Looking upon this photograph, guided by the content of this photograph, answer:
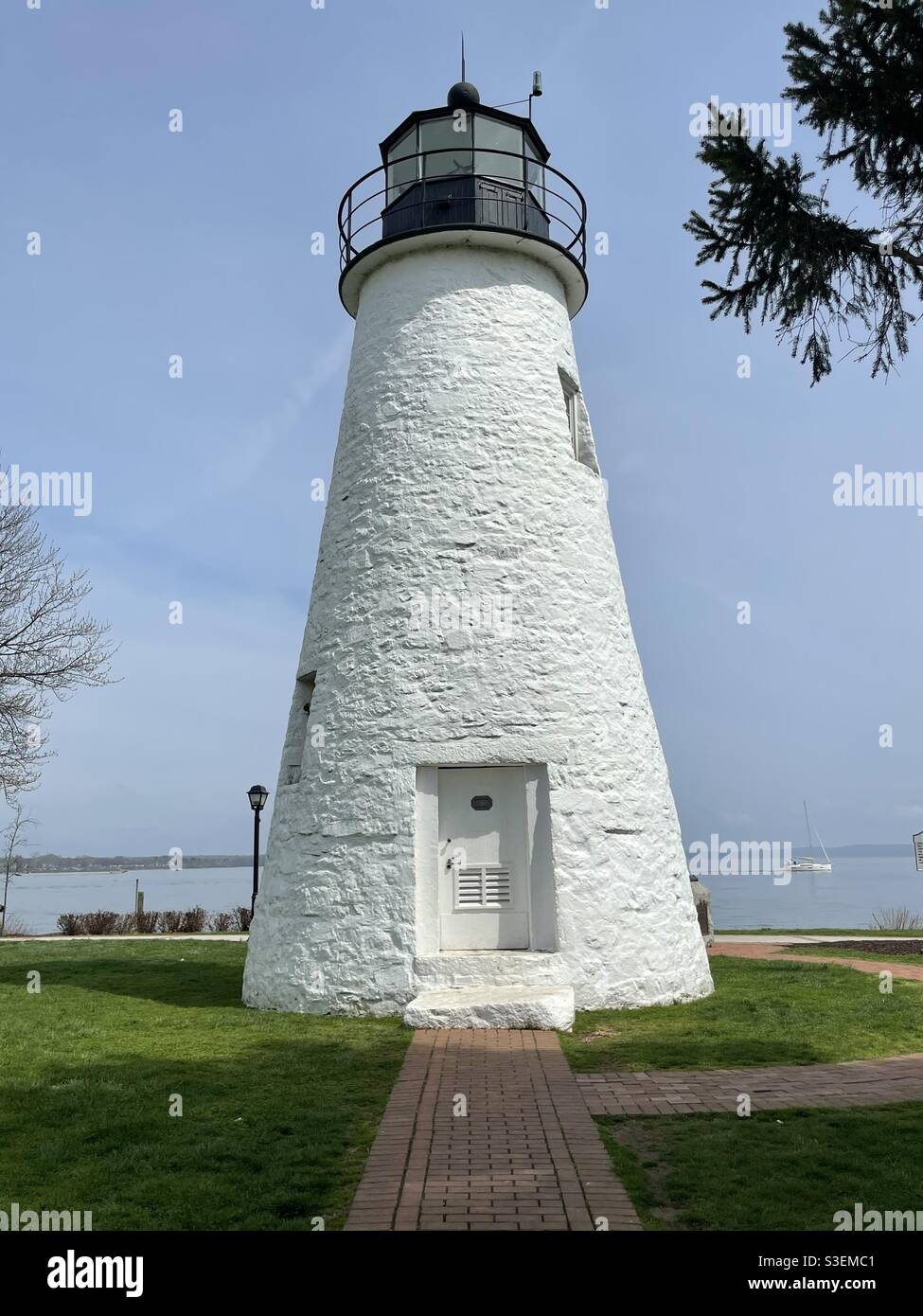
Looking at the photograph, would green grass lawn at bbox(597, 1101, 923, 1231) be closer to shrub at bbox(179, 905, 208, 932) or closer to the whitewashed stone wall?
the whitewashed stone wall

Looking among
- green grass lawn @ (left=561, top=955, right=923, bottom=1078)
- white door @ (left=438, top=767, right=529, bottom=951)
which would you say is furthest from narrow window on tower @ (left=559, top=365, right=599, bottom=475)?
green grass lawn @ (left=561, top=955, right=923, bottom=1078)

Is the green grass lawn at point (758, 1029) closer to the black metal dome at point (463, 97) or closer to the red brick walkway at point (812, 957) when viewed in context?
the red brick walkway at point (812, 957)

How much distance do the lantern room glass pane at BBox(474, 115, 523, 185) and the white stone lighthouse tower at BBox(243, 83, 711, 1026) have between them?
0.28 ft

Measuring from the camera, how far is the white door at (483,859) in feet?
36.1

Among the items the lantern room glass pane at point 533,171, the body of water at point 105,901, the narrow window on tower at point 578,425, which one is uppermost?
the lantern room glass pane at point 533,171

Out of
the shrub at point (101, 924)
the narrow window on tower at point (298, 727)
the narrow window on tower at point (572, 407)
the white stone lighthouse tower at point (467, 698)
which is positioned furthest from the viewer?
the shrub at point (101, 924)

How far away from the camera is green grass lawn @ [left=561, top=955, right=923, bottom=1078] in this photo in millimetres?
8484

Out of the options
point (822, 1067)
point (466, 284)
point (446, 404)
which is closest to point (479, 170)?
point (466, 284)

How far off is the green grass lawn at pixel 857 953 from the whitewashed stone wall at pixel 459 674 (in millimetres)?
6146

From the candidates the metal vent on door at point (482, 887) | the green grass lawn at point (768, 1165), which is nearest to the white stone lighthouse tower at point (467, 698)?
the metal vent on door at point (482, 887)

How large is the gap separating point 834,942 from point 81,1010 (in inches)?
589

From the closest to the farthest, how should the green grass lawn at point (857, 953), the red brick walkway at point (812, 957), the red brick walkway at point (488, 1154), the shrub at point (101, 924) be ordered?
the red brick walkway at point (488, 1154) → the red brick walkway at point (812, 957) → the green grass lawn at point (857, 953) → the shrub at point (101, 924)

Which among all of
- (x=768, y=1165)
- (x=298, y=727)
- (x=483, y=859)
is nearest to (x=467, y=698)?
(x=483, y=859)
